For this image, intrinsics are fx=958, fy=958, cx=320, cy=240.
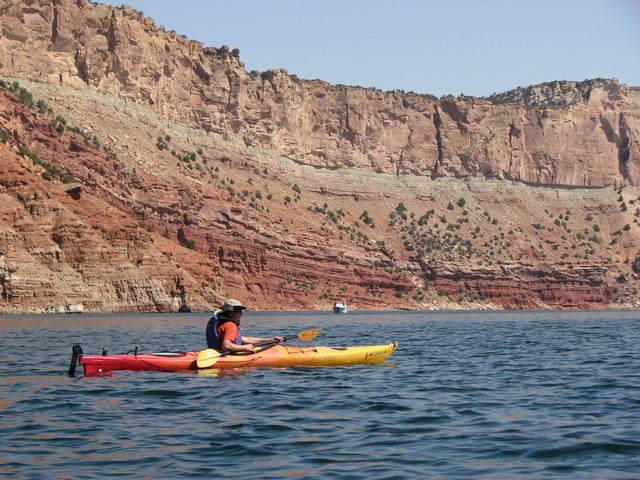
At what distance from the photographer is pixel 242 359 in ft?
72.9

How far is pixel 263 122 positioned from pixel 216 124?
7180mm

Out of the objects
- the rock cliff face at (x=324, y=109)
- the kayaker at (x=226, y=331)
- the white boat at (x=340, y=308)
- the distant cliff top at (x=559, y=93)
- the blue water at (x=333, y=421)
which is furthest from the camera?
the distant cliff top at (x=559, y=93)

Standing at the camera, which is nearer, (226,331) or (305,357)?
(226,331)

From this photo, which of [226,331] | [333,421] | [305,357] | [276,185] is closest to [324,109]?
[276,185]

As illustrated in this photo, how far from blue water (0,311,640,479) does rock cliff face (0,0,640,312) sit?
42137 millimetres

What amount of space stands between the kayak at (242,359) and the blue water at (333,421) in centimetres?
35

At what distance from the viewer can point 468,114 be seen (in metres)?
127

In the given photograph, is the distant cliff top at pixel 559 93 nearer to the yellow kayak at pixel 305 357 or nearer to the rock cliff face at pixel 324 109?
the rock cliff face at pixel 324 109

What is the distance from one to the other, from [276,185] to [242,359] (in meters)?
82.4

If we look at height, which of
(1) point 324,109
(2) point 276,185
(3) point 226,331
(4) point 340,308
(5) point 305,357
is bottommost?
(5) point 305,357

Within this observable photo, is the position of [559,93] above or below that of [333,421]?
above

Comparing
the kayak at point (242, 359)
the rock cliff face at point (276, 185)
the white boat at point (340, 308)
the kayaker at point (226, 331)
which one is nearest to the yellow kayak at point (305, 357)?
the kayak at point (242, 359)

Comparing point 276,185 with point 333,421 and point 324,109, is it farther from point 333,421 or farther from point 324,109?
point 333,421

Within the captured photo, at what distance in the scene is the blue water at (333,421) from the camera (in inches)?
449
